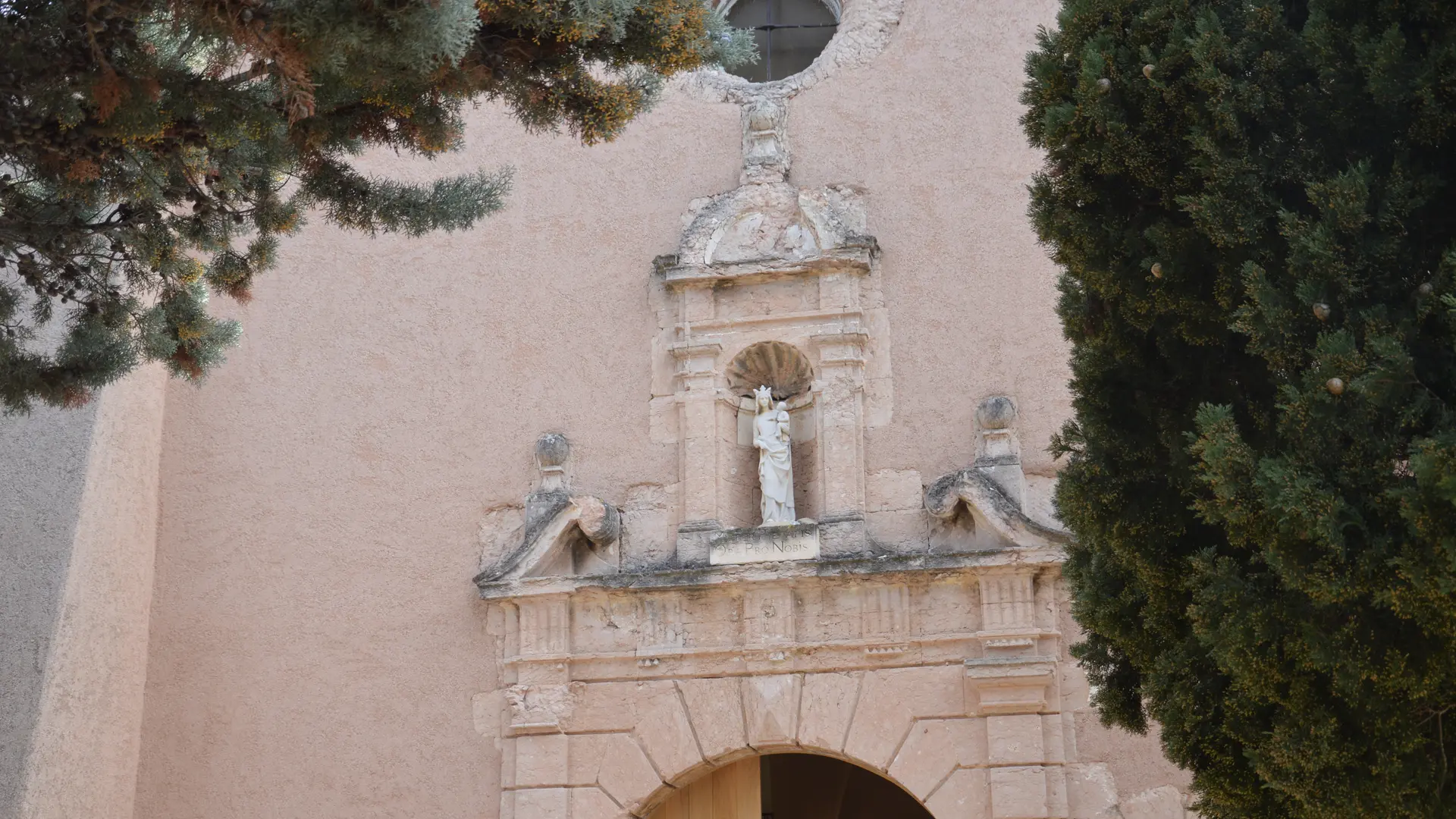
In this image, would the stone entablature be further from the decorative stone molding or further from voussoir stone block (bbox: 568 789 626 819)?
the decorative stone molding

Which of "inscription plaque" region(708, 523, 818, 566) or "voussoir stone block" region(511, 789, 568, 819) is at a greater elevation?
"inscription plaque" region(708, 523, 818, 566)

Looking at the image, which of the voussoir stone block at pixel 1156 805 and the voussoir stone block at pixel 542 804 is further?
the voussoir stone block at pixel 542 804

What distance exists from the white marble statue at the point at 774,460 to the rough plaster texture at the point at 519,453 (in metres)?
0.19

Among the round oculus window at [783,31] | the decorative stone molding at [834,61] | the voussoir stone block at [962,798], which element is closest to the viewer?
the voussoir stone block at [962,798]

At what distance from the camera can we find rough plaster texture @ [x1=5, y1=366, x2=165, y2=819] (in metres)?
6.84

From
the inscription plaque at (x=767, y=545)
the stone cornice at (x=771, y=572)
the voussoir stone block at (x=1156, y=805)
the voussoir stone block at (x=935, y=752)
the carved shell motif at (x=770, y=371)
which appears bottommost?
the voussoir stone block at (x=1156, y=805)

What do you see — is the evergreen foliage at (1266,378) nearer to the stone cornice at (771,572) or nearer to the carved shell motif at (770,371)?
the stone cornice at (771,572)

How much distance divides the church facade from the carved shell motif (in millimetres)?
20

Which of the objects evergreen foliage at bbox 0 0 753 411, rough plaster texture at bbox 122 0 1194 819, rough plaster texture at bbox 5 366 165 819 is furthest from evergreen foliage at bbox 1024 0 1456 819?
rough plaster texture at bbox 5 366 165 819

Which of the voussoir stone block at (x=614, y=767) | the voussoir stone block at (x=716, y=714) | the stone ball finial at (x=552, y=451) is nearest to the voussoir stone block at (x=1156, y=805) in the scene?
the voussoir stone block at (x=716, y=714)

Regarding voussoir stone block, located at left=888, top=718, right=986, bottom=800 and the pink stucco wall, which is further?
the pink stucco wall

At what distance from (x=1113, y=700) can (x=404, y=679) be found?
3.53 metres

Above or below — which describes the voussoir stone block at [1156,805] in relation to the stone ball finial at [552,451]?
below

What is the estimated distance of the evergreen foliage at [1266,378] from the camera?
3535 millimetres
